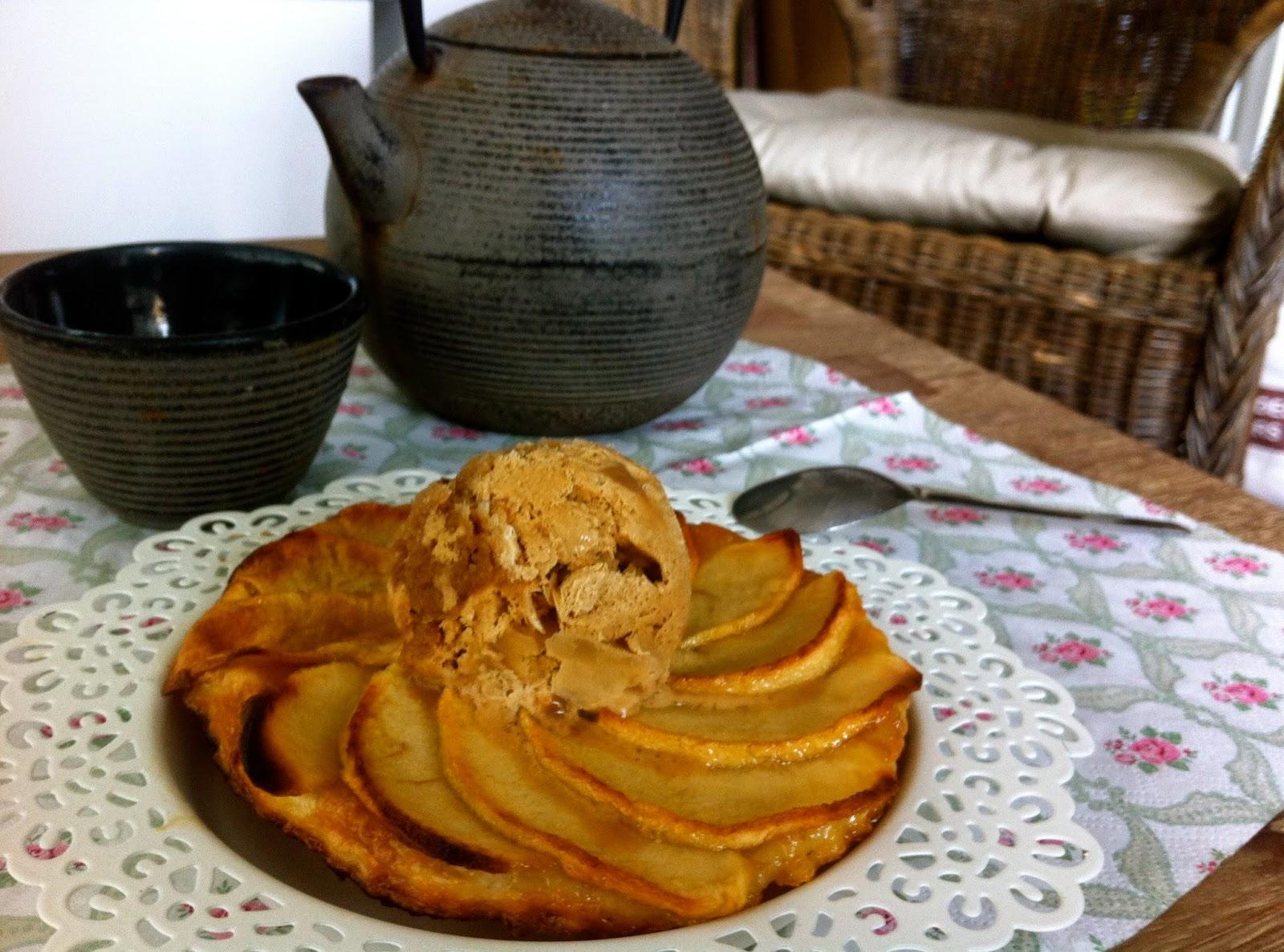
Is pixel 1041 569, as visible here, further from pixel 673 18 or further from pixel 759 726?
pixel 673 18

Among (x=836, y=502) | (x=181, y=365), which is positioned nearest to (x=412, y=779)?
(x=181, y=365)

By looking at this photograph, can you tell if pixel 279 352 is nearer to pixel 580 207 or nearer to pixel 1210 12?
pixel 580 207

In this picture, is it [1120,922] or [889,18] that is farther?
[889,18]

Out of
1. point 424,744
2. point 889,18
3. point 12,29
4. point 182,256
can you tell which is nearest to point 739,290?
point 182,256

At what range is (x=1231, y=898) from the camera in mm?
537

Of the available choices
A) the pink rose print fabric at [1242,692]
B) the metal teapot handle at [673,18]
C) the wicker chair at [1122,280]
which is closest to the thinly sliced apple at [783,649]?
the pink rose print fabric at [1242,692]

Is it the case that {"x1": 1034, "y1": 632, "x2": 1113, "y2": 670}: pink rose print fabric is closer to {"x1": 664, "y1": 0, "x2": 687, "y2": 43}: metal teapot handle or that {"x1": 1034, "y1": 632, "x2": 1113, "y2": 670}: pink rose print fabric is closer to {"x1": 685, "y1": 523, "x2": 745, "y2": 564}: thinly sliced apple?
{"x1": 685, "y1": 523, "x2": 745, "y2": 564}: thinly sliced apple

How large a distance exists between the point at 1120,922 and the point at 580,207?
0.61 m

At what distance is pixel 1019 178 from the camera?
72.3 inches

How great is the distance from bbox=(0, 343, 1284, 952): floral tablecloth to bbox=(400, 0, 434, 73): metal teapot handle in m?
0.32

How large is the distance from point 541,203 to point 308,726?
1.57 ft

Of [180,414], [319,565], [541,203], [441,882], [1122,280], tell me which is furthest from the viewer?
[1122,280]

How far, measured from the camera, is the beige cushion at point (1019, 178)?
1.72 metres

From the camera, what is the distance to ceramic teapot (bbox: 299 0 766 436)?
2.92 feet
